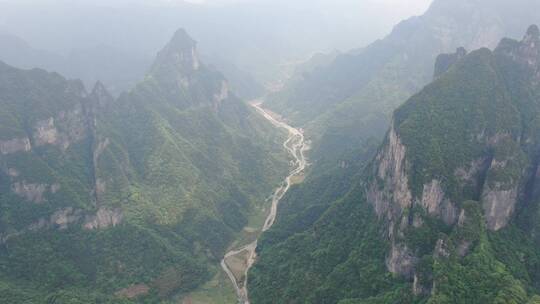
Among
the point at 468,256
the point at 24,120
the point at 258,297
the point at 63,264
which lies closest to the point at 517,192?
the point at 468,256

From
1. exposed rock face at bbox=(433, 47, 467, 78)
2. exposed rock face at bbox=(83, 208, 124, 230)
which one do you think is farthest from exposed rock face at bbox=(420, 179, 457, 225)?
exposed rock face at bbox=(83, 208, 124, 230)

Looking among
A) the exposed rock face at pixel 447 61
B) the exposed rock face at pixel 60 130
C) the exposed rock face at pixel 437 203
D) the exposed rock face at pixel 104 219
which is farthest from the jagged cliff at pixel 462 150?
the exposed rock face at pixel 60 130

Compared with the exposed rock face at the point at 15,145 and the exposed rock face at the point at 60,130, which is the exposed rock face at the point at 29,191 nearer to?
the exposed rock face at the point at 15,145

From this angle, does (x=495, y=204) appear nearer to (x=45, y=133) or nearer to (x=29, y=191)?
(x=29, y=191)

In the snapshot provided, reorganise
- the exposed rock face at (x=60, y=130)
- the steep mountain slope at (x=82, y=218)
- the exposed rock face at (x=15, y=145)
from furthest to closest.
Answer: the exposed rock face at (x=60, y=130) < the exposed rock face at (x=15, y=145) < the steep mountain slope at (x=82, y=218)

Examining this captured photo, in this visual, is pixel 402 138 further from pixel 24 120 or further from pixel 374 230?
pixel 24 120

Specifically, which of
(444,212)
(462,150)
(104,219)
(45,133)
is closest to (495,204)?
(444,212)

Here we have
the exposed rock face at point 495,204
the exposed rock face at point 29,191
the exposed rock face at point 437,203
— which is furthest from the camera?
the exposed rock face at point 29,191
